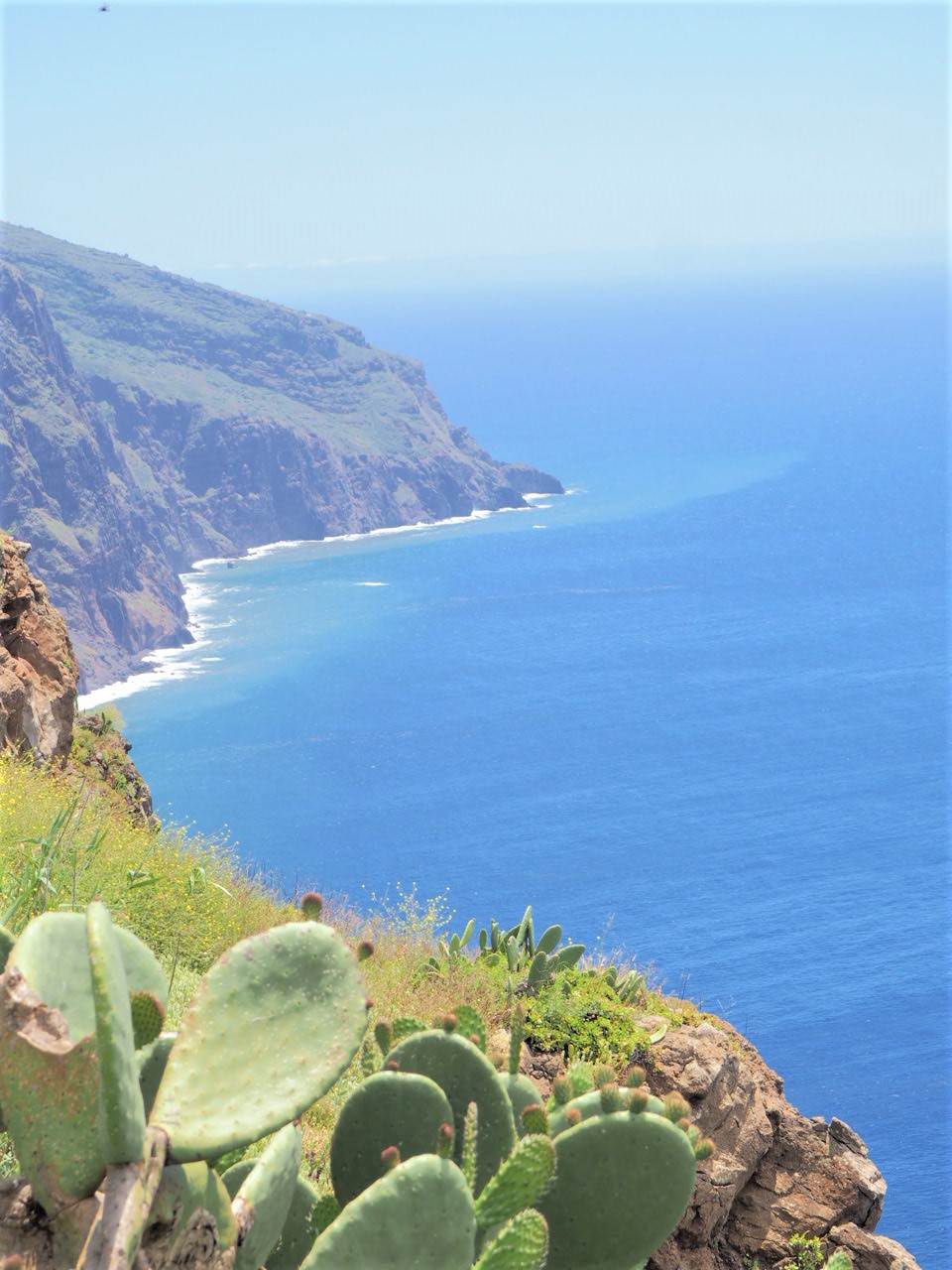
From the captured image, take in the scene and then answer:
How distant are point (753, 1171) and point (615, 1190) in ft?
13.2

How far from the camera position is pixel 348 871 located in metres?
67.1

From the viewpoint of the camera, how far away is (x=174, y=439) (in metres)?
165

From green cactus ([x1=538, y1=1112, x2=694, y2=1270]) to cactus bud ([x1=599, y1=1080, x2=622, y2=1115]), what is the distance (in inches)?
2.0

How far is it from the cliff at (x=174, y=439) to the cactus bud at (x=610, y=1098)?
107 metres

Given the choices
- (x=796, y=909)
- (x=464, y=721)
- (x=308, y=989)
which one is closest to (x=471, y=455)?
(x=464, y=721)

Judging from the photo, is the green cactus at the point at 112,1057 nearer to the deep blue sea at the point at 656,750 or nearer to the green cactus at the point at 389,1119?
the green cactus at the point at 389,1119

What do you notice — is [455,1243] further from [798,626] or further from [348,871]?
[798,626]

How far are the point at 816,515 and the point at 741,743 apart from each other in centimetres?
6781

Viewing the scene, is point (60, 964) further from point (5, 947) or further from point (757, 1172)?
point (757, 1172)

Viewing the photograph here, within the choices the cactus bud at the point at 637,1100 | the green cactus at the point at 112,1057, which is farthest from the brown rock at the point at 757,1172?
the green cactus at the point at 112,1057

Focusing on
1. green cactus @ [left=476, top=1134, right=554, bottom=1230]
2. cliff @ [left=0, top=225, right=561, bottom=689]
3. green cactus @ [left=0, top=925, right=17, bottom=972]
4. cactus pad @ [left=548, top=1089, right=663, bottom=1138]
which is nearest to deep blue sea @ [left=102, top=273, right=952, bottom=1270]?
cliff @ [left=0, top=225, right=561, bottom=689]

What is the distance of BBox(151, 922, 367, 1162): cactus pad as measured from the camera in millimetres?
3107

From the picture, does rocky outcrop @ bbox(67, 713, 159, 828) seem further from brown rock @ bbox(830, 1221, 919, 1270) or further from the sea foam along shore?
the sea foam along shore

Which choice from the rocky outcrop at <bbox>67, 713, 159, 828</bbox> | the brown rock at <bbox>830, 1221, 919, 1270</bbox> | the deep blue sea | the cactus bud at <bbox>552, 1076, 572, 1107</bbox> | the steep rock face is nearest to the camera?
the cactus bud at <bbox>552, 1076, 572, 1107</bbox>
